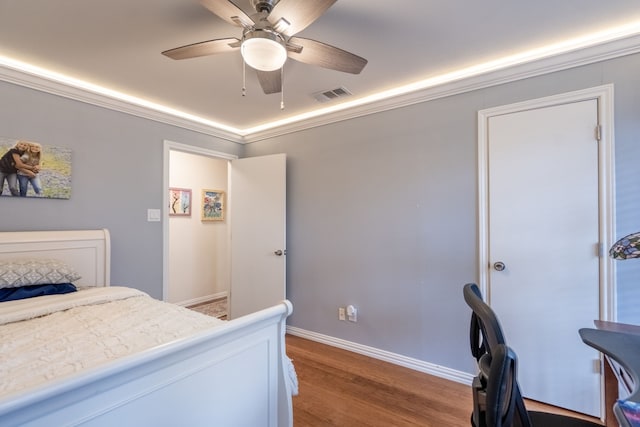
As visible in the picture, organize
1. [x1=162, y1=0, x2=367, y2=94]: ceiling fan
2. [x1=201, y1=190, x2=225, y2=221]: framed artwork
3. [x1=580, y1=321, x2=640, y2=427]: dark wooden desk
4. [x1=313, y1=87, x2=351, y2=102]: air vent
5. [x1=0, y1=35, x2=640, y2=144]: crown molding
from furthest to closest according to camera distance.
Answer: [x1=201, y1=190, x2=225, y2=221]: framed artwork → [x1=313, y1=87, x2=351, y2=102]: air vent → [x1=0, y1=35, x2=640, y2=144]: crown molding → [x1=162, y1=0, x2=367, y2=94]: ceiling fan → [x1=580, y1=321, x2=640, y2=427]: dark wooden desk

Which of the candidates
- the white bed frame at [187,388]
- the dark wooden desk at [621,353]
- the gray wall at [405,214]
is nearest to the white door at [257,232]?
the gray wall at [405,214]

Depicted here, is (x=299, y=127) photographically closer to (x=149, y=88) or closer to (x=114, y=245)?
(x=149, y=88)

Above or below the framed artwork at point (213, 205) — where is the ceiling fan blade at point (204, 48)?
above

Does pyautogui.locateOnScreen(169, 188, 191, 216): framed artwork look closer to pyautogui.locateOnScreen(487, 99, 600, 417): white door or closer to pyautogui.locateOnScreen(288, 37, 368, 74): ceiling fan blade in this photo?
pyautogui.locateOnScreen(288, 37, 368, 74): ceiling fan blade

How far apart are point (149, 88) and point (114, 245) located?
142 centimetres

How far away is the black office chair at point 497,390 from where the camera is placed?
76 cm

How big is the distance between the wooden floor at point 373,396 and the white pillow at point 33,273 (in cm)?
181

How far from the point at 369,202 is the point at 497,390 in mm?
2143

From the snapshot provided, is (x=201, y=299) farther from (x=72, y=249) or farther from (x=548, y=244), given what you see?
(x=548, y=244)

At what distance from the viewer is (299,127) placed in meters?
3.31

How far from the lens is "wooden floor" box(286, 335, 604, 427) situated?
1.92 m

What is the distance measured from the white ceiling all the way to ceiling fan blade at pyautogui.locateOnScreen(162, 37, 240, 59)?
0.22 metres

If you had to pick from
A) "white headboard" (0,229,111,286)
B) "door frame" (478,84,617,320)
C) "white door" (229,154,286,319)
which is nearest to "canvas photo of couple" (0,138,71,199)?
"white headboard" (0,229,111,286)

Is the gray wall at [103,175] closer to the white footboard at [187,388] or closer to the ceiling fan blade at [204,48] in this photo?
the ceiling fan blade at [204,48]
